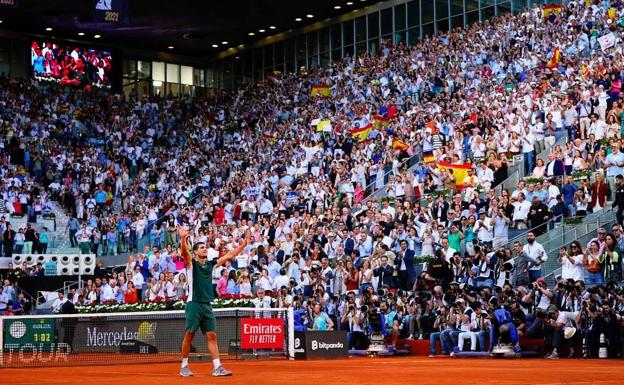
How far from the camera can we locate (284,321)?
23.9 meters

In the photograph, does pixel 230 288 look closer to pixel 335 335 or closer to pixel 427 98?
pixel 335 335

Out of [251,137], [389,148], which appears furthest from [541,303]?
[251,137]

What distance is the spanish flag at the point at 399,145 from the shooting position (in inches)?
1433

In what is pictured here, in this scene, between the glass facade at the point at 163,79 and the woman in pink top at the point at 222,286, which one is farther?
the glass facade at the point at 163,79

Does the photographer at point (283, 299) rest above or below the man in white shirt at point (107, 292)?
below

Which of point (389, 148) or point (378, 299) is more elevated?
point (389, 148)

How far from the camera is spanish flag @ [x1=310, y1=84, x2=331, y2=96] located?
48812 mm

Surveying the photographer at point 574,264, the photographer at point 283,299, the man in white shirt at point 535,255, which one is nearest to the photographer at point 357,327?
the photographer at point 283,299

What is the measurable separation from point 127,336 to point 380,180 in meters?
14.5

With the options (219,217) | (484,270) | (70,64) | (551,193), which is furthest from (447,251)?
(70,64)

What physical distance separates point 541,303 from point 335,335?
4970mm

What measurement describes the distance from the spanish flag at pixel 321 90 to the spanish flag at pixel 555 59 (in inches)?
585

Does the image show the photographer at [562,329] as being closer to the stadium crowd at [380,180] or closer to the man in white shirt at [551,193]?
the stadium crowd at [380,180]

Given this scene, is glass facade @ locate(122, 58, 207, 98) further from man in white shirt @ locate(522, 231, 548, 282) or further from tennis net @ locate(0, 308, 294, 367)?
tennis net @ locate(0, 308, 294, 367)
